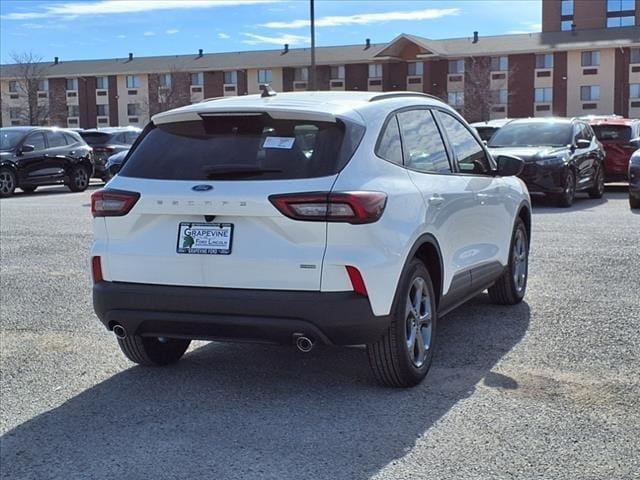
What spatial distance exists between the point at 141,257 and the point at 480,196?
2657 millimetres

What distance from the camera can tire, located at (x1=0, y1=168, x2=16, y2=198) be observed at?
2130 cm

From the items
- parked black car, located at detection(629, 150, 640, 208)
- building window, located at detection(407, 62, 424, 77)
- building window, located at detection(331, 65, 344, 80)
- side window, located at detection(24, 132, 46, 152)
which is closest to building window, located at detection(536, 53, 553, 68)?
building window, located at detection(407, 62, 424, 77)

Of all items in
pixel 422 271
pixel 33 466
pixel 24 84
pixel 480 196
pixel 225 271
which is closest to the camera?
pixel 33 466

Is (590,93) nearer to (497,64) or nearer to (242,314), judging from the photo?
(497,64)

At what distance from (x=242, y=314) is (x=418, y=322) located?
3.77 feet

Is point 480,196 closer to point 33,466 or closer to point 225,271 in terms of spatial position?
point 225,271

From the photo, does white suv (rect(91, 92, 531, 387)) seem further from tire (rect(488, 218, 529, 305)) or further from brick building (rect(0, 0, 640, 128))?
brick building (rect(0, 0, 640, 128))

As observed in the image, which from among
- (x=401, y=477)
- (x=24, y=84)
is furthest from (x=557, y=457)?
(x=24, y=84)

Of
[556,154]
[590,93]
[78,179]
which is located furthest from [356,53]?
[556,154]

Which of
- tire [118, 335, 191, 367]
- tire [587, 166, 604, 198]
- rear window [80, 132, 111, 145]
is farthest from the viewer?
rear window [80, 132, 111, 145]

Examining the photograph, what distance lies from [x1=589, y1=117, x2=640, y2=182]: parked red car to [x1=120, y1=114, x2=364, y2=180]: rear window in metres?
16.1

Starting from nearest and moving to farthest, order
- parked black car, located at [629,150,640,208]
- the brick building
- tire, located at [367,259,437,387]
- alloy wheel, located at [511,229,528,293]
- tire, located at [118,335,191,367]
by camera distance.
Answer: tire, located at [367,259,437,387]
tire, located at [118,335,191,367]
alloy wheel, located at [511,229,528,293]
parked black car, located at [629,150,640,208]
the brick building

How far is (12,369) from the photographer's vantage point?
5.98 meters

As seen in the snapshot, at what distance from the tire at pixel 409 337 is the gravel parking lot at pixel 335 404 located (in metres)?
0.12
